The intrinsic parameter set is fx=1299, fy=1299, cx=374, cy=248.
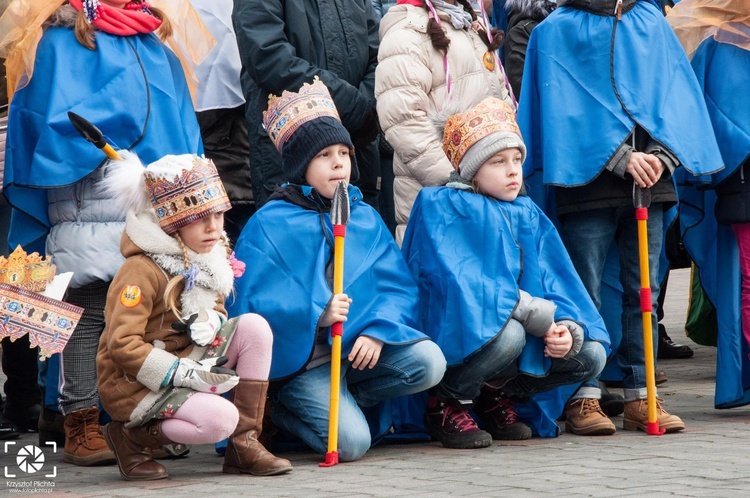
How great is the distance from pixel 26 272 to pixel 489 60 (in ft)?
8.87

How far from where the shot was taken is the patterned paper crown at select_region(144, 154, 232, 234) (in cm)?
483

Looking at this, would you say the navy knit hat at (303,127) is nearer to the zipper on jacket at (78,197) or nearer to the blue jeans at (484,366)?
the zipper on jacket at (78,197)

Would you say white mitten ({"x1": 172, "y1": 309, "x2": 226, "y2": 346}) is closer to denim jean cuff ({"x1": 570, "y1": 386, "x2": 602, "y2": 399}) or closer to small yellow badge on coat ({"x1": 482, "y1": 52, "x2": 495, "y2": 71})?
denim jean cuff ({"x1": 570, "y1": 386, "x2": 602, "y2": 399})

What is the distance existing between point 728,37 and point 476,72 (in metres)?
1.19

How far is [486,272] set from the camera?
18.1ft

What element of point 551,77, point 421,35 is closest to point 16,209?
point 421,35

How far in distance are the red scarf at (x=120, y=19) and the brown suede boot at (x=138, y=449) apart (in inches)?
69.2

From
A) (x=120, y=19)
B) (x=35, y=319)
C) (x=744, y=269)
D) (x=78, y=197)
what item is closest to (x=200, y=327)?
(x=35, y=319)

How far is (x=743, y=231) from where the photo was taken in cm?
619

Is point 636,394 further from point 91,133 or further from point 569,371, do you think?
point 91,133

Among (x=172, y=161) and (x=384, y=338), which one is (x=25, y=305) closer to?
(x=172, y=161)

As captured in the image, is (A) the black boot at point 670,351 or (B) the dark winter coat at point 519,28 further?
(A) the black boot at point 670,351

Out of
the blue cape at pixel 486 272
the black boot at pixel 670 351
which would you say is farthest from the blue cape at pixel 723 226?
the black boot at pixel 670 351

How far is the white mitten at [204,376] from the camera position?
15.4 ft
